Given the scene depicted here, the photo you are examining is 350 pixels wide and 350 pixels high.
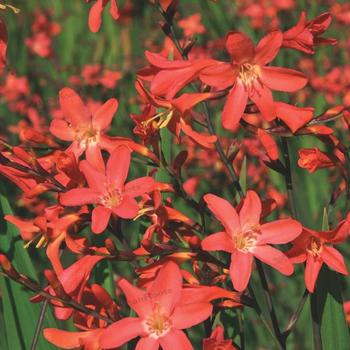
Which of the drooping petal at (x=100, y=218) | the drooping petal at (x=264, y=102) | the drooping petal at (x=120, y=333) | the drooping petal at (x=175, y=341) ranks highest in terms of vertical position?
the drooping petal at (x=264, y=102)

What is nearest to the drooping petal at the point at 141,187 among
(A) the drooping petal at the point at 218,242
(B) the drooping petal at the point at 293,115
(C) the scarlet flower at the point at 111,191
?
(C) the scarlet flower at the point at 111,191

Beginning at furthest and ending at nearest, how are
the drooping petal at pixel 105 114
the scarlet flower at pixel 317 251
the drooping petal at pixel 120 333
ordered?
1. the drooping petal at pixel 105 114
2. the scarlet flower at pixel 317 251
3. the drooping petal at pixel 120 333

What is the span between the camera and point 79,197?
41.3 inches

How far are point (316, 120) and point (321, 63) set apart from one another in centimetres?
253

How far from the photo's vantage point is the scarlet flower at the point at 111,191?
3.37 ft

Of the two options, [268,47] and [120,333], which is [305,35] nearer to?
[268,47]

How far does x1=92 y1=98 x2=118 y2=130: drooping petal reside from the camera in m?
1.26

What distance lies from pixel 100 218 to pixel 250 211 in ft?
0.76

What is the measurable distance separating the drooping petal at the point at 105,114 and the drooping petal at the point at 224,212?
0.31 meters

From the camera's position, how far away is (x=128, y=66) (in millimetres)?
3623

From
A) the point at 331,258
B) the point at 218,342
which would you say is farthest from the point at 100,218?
the point at 331,258

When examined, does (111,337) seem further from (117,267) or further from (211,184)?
(211,184)

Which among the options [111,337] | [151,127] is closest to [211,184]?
[151,127]

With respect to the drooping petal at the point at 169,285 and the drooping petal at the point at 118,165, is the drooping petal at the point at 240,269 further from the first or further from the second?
the drooping petal at the point at 118,165
